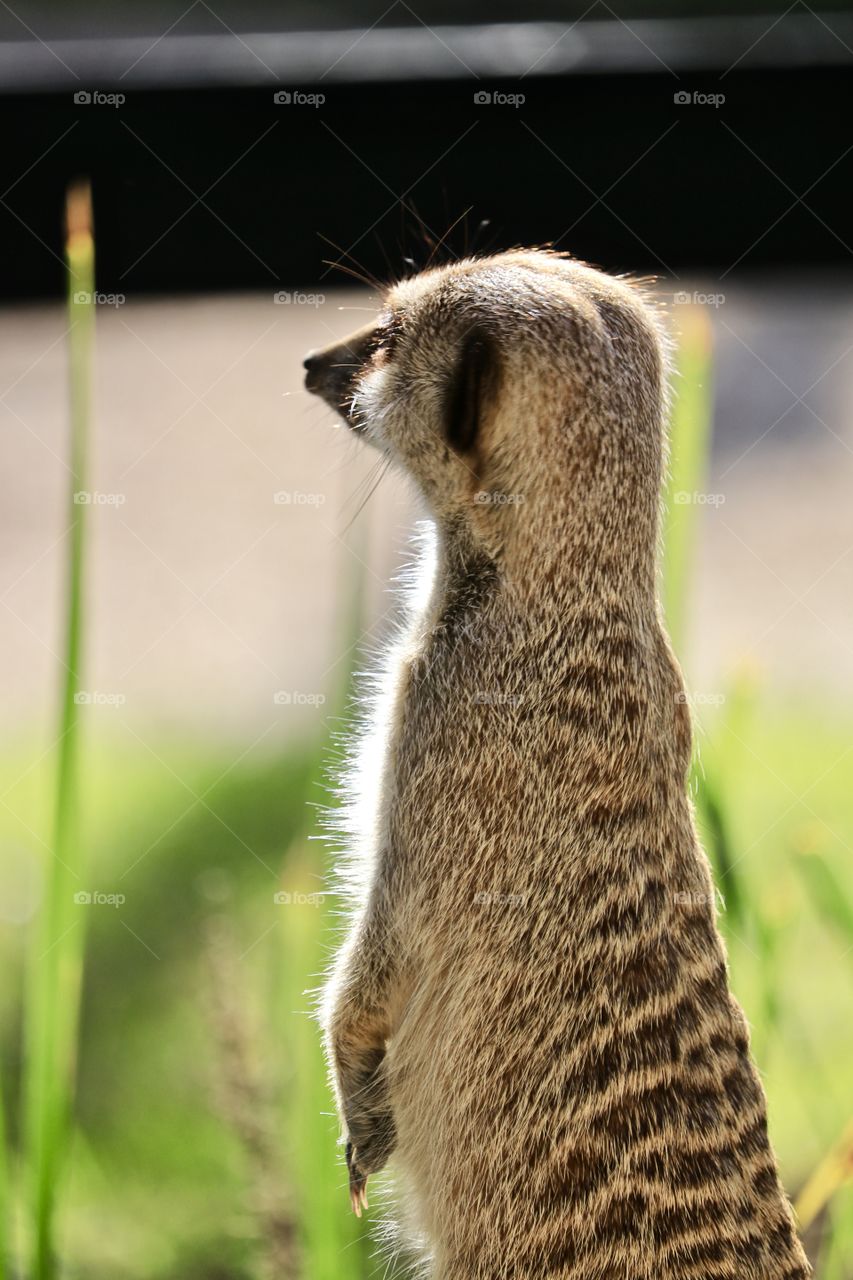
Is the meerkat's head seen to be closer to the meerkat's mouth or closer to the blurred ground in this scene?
the meerkat's mouth

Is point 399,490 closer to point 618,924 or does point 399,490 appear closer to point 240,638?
point 618,924

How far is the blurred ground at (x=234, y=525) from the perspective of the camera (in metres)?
1.92

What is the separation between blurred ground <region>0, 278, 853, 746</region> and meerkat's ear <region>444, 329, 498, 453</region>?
109 centimetres

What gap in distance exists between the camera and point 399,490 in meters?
0.81

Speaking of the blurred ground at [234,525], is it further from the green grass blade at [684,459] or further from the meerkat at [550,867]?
the meerkat at [550,867]

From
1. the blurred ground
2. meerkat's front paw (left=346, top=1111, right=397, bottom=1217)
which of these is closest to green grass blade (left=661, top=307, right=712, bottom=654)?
meerkat's front paw (left=346, top=1111, right=397, bottom=1217)

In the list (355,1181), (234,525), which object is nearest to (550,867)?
(355,1181)

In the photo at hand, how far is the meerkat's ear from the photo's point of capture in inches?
27.0

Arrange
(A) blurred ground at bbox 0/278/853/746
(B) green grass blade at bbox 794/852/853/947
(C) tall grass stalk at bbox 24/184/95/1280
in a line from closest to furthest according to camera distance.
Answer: (C) tall grass stalk at bbox 24/184/95/1280 < (B) green grass blade at bbox 794/852/853/947 < (A) blurred ground at bbox 0/278/853/746

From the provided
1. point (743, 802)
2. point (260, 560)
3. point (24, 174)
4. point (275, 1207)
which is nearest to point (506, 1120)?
point (275, 1207)

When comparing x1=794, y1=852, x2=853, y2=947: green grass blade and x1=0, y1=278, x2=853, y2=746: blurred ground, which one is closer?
x1=794, y1=852, x2=853, y2=947: green grass blade

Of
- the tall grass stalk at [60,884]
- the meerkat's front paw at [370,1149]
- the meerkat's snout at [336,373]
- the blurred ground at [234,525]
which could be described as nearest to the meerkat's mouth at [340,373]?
the meerkat's snout at [336,373]

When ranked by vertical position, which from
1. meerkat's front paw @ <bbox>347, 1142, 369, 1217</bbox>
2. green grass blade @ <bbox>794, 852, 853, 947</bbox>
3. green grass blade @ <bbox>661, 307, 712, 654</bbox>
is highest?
green grass blade @ <bbox>661, 307, 712, 654</bbox>

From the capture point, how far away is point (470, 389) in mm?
695
